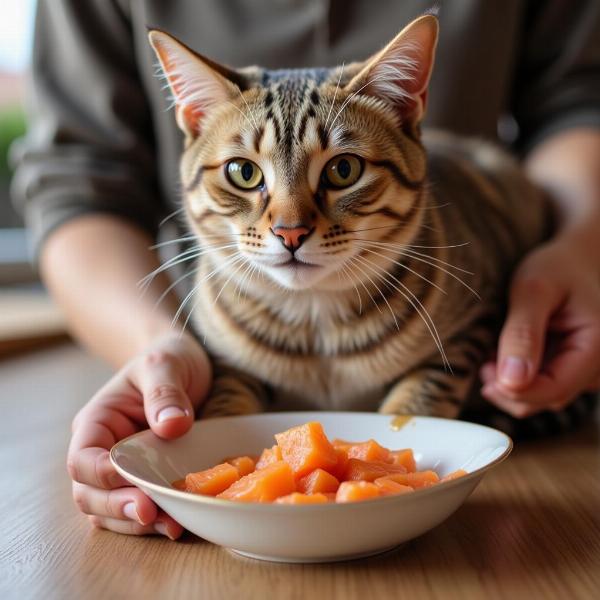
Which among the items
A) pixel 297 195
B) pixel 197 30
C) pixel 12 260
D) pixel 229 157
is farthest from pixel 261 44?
pixel 12 260

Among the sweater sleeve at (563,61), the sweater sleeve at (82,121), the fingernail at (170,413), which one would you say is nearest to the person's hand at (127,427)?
the fingernail at (170,413)

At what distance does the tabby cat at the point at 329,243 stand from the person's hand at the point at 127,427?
0.51 feet

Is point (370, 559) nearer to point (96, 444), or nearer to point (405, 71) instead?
point (96, 444)

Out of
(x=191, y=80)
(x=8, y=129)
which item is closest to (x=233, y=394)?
(x=191, y=80)

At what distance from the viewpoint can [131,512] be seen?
88 cm

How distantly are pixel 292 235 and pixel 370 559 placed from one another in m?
0.43

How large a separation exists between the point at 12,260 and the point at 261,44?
178 centimetres

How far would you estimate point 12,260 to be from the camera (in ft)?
9.68

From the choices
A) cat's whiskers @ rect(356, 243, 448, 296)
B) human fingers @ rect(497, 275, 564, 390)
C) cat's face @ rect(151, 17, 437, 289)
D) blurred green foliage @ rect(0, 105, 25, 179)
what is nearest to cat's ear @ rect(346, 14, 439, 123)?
cat's face @ rect(151, 17, 437, 289)

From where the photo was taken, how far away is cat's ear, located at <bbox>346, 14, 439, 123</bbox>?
104 cm

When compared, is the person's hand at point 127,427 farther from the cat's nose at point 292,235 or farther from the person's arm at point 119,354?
the cat's nose at point 292,235

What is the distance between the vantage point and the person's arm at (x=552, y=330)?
1.16 meters

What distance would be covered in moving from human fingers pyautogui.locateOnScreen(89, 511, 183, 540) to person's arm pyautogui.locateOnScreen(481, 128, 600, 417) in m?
0.57

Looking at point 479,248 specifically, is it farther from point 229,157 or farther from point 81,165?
point 81,165
